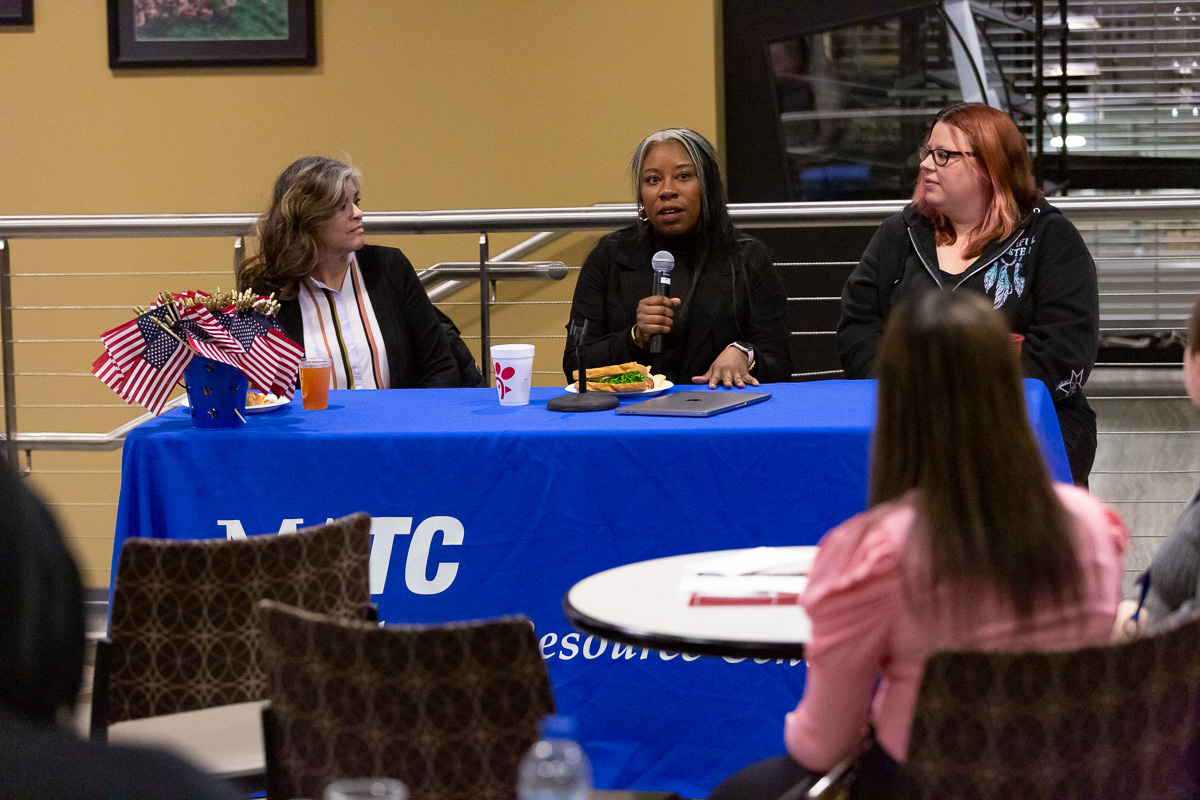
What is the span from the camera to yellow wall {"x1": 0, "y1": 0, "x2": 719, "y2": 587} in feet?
16.9

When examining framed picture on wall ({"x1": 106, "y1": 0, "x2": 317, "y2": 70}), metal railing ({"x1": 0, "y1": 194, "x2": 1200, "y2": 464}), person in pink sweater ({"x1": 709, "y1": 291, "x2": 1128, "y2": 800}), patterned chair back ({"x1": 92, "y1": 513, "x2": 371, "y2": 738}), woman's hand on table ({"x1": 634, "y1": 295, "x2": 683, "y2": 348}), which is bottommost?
patterned chair back ({"x1": 92, "y1": 513, "x2": 371, "y2": 738})

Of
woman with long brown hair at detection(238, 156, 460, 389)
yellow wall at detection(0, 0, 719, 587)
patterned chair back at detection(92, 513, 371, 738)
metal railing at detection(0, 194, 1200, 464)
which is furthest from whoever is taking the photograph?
yellow wall at detection(0, 0, 719, 587)

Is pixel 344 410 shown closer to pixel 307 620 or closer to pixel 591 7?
pixel 307 620

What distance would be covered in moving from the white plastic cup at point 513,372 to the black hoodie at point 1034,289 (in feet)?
2.90

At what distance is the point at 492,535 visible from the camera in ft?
8.11

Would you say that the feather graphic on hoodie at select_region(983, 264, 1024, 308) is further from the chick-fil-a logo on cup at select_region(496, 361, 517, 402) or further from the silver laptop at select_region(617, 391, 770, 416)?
the chick-fil-a logo on cup at select_region(496, 361, 517, 402)

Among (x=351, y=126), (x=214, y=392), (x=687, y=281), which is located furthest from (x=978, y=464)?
(x=351, y=126)

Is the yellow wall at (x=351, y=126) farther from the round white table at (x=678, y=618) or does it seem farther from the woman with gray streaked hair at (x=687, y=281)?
the round white table at (x=678, y=618)

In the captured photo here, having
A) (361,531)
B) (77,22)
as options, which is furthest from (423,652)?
(77,22)

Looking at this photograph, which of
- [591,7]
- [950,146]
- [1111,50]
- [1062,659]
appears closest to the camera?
[1062,659]

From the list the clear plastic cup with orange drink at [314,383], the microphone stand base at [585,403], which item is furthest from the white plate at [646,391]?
the clear plastic cup with orange drink at [314,383]

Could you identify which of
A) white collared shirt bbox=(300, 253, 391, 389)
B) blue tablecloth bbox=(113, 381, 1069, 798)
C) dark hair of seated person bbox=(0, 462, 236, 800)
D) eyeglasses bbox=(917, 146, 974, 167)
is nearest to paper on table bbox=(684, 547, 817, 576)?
blue tablecloth bbox=(113, 381, 1069, 798)

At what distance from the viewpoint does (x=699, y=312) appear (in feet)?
10.8

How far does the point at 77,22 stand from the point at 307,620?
4.58m
